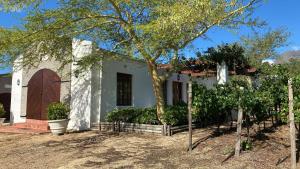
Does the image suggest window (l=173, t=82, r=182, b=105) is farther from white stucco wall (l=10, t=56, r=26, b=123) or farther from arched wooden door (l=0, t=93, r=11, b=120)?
arched wooden door (l=0, t=93, r=11, b=120)

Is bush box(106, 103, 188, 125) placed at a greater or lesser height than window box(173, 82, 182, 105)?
lesser

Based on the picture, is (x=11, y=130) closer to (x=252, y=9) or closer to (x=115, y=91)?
(x=115, y=91)

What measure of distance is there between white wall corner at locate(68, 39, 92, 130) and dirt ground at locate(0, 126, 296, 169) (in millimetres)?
1857

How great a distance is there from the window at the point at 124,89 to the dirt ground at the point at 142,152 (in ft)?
13.0

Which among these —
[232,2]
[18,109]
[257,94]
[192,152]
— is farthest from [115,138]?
[18,109]

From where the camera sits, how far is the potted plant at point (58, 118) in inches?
512

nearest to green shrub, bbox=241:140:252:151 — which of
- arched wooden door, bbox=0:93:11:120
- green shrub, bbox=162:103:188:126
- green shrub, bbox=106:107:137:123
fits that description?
green shrub, bbox=162:103:188:126

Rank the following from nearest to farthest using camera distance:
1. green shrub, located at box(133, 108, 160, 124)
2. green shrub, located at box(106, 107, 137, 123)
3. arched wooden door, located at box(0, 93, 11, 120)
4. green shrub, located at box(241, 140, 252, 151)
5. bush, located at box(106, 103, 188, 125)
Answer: green shrub, located at box(241, 140, 252, 151), bush, located at box(106, 103, 188, 125), green shrub, located at box(133, 108, 160, 124), green shrub, located at box(106, 107, 137, 123), arched wooden door, located at box(0, 93, 11, 120)

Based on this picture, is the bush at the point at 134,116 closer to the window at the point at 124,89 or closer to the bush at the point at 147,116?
the bush at the point at 147,116

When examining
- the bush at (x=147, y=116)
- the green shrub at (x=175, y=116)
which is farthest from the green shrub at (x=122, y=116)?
the green shrub at (x=175, y=116)

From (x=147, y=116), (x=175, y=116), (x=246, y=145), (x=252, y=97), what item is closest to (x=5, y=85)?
(x=147, y=116)

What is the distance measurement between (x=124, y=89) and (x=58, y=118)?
14.1 ft

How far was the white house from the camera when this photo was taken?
14.4 m

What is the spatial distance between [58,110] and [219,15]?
7593mm
